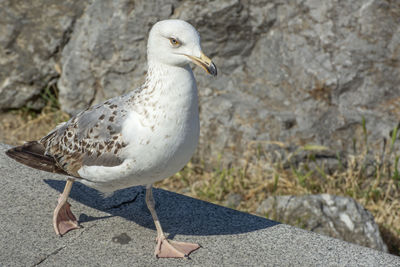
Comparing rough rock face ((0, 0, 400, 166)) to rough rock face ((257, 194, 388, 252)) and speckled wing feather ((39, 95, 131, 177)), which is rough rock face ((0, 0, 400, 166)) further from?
speckled wing feather ((39, 95, 131, 177))

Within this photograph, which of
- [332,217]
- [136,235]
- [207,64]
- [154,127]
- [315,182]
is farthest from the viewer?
[315,182]

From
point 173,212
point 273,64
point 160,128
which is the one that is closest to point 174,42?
point 160,128

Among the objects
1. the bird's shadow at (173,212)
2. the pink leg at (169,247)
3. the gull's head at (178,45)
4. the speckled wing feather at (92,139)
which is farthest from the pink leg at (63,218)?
the gull's head at (178,45)

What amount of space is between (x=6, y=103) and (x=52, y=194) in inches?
99.3

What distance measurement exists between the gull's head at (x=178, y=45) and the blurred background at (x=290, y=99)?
2103 millimetres

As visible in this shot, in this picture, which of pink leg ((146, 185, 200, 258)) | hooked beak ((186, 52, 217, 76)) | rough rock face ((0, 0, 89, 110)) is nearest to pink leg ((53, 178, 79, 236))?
pink leg ((146, 185, 200, 258))

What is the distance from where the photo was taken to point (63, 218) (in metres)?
3.55

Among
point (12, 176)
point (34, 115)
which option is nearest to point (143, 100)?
point (12, 176)

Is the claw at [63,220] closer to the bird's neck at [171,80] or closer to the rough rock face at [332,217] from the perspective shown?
the bird's neck at [171,80]

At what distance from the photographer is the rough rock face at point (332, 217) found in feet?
14.5

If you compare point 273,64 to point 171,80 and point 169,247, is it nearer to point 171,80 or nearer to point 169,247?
point 171,80

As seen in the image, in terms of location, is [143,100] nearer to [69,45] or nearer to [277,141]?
[277,141]

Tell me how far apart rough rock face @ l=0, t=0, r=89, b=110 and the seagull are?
9.12 feet

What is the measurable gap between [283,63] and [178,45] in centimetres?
229
